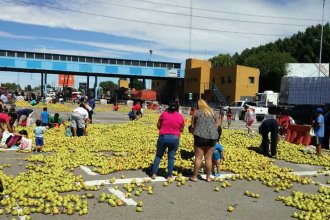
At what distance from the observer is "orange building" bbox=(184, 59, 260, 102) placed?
57250 millimetres

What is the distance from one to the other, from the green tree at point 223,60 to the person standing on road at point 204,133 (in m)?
74.9

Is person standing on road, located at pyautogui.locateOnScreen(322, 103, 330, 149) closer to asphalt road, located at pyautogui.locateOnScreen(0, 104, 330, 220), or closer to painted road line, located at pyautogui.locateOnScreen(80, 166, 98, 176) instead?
asphalt road, located at pyautogui.locateOnScreen(0, 104, 330, 220)

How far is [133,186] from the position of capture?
27.5 ft

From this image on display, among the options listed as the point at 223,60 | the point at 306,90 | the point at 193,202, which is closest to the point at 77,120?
the point at 193,202

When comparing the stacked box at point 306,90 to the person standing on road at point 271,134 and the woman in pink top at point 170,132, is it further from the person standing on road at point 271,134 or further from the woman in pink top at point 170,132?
the woman in pink top at point 170,132

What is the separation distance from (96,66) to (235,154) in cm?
5697

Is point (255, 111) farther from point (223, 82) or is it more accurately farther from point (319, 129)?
point (223, 82)

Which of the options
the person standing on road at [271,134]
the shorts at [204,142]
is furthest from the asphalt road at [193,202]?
the person standing on road at [271,134]

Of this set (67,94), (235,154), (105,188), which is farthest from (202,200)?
(67,94)

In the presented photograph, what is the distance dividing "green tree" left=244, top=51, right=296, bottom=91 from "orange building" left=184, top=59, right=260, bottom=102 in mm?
4981

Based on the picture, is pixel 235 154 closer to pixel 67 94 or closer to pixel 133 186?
pixel 133 186

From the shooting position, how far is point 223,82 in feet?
199

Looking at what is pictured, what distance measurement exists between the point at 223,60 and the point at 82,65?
33465mm

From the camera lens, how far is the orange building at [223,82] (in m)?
57.2
